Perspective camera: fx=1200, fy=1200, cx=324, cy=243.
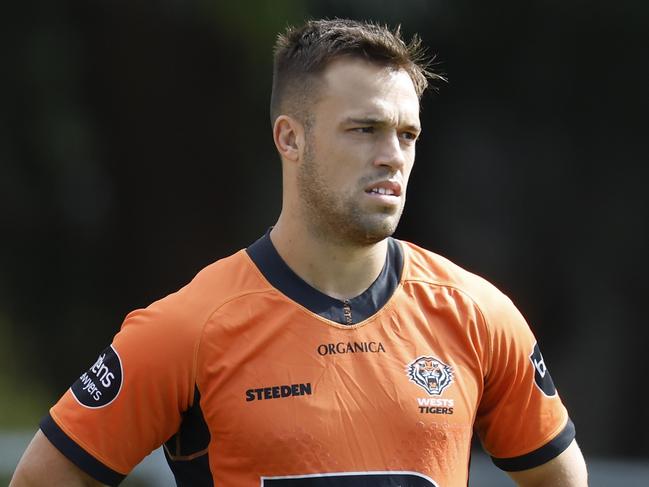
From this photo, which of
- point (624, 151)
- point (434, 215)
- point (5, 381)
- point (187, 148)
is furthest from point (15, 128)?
point (624, 151)

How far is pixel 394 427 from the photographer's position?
9.28 ft

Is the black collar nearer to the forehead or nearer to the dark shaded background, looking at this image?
the forehead

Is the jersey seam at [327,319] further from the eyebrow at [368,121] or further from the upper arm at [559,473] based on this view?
the upper arm at [559,473]

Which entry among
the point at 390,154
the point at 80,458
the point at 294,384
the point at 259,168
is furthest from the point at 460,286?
the point at 259,168

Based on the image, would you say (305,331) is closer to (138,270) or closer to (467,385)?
(467,385)

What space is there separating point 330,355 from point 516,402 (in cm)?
51

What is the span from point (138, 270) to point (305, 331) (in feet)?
11.4

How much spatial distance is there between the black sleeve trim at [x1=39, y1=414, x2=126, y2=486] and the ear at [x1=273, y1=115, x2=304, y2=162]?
89 centimetres

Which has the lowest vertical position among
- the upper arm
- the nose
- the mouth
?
the upper arm

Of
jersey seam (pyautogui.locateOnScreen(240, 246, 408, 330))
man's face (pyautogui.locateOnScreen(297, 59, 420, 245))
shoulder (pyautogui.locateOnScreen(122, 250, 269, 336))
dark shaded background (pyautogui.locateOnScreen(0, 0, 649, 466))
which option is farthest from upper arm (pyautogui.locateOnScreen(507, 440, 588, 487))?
dark shaded background (pyautogui.locateOnScreen(0, 0, 649, 466))

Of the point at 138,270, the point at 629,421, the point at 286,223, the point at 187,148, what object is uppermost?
the point at 286,223

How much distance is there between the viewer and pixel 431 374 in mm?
2891

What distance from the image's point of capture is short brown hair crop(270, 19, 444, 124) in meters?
2.99

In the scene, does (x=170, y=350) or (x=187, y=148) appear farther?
(x=187, y=148)
